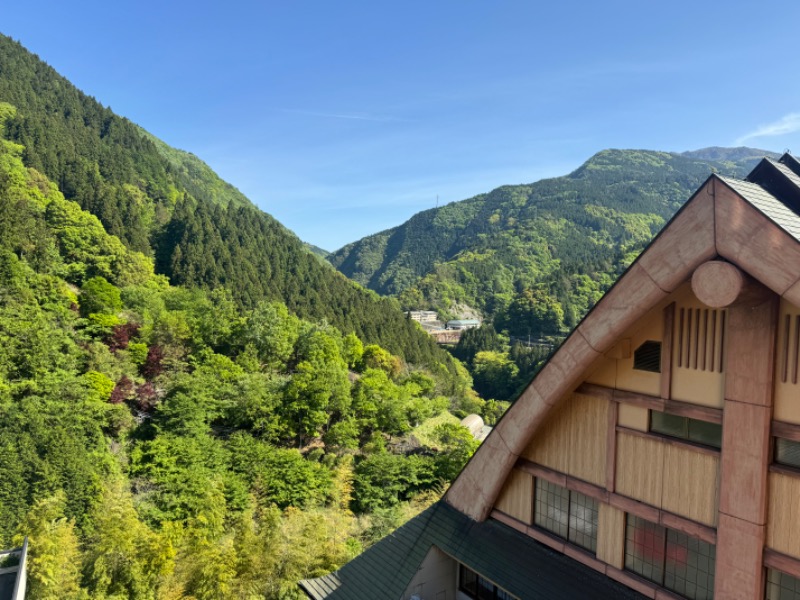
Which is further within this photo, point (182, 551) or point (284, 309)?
point (284, 309)

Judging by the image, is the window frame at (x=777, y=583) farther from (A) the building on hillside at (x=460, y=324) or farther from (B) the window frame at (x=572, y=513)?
(A) the building on hillside at (x=460, y=324)

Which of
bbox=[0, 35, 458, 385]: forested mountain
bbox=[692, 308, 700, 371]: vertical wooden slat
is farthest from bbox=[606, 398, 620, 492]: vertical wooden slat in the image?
bbox=[0, 35, 458, 385]: forested mountain

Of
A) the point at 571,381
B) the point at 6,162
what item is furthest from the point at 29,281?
the point at 571,381

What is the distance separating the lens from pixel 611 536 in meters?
7.60

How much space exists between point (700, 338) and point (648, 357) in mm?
847

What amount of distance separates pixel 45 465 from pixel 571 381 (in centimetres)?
2832

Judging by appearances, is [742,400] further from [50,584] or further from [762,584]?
[50,584]

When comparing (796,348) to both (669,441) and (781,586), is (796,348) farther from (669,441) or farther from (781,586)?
(781,586)

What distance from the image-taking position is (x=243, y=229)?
82250 mm

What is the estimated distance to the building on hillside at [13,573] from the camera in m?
18.2

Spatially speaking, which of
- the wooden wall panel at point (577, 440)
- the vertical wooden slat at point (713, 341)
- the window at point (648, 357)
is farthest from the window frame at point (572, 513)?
the vertical wooden slat at point (713, 341)

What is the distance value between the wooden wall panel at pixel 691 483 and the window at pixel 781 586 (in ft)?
2.63

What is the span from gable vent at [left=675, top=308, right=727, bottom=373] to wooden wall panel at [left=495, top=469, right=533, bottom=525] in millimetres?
3698

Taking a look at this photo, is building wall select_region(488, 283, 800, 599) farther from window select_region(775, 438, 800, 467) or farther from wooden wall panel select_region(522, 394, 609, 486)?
window select_region(775, 438, 800, 467)
